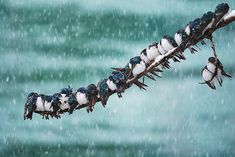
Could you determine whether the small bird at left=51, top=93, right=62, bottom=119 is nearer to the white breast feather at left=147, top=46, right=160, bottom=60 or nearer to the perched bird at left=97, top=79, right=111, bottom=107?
the perched bird at left=97, top=79, right=111, bottom=107

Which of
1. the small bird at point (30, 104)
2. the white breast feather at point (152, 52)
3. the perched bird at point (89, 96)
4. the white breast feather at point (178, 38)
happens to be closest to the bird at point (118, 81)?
the perched bird at point (89, 96)

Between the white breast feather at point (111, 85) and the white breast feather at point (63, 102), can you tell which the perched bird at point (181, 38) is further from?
the white breast feather at point (63, 102)

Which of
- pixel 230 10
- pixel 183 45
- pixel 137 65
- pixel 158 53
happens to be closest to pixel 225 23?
pixel 230 10

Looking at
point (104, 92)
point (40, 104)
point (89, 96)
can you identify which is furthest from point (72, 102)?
point (104, 92)

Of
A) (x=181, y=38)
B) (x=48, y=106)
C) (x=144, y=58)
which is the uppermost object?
(x=181, y=38)

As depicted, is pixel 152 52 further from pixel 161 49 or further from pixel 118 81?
pixel 118 81

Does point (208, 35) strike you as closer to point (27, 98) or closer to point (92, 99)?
point (92, 99)

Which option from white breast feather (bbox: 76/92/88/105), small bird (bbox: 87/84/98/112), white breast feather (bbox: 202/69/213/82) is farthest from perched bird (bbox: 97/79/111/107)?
white breast feather (bbox: 202/69/213/82)

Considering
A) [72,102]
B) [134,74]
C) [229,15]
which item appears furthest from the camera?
[72,102]
